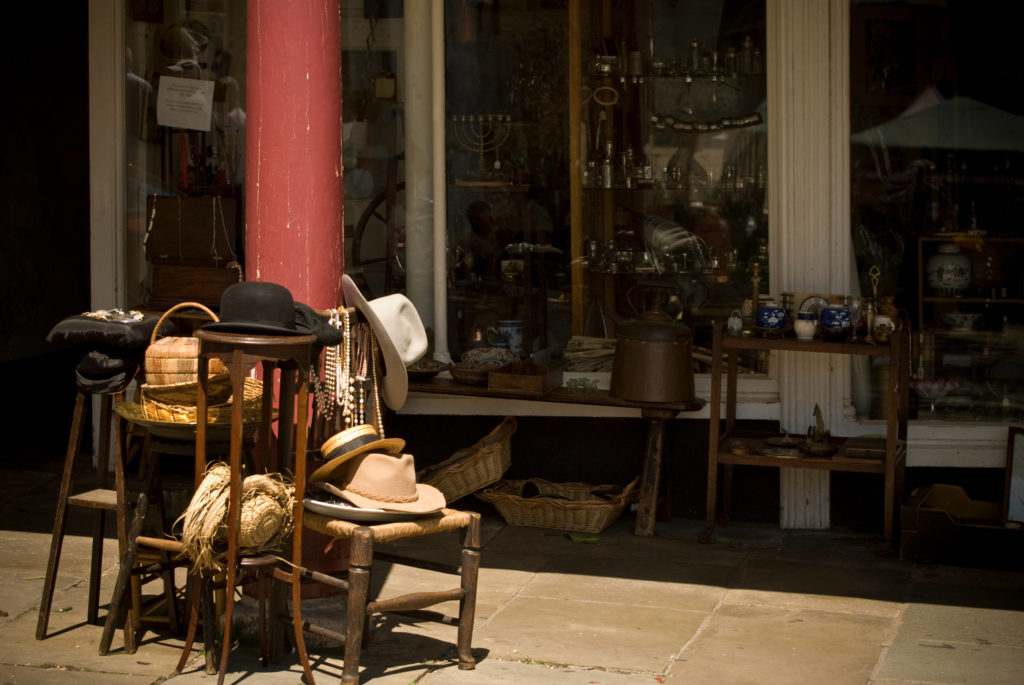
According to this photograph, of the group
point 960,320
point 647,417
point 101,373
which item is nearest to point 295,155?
point 101,373

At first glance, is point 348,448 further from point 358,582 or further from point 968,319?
point 968,319

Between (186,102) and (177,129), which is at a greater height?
(186,102)

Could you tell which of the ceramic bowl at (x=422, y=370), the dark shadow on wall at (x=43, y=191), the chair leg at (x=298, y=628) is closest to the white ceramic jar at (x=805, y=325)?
the ceramic bowl at (x=422, y=370)

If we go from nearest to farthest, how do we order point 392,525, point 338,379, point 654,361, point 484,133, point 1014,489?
point 392,525 → point 338,379 → point 1014,489 → point 654,361 → point 484,133

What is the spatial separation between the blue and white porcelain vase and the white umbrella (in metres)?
→ 1.20

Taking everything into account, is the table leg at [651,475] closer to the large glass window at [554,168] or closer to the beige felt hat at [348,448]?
the large glass window at [554,168]

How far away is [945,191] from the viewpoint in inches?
274

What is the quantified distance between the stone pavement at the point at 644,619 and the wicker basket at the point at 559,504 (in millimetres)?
72

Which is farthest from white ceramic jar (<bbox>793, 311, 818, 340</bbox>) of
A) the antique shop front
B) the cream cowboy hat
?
the cream cowboy hat

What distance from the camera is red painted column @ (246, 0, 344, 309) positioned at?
208 inches

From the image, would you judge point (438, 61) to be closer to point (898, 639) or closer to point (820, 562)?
point (820, 562)

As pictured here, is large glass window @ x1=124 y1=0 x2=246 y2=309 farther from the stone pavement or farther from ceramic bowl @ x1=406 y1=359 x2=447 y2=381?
the stone pavement

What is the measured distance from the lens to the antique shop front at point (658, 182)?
679 cm

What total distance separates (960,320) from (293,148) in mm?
3759
